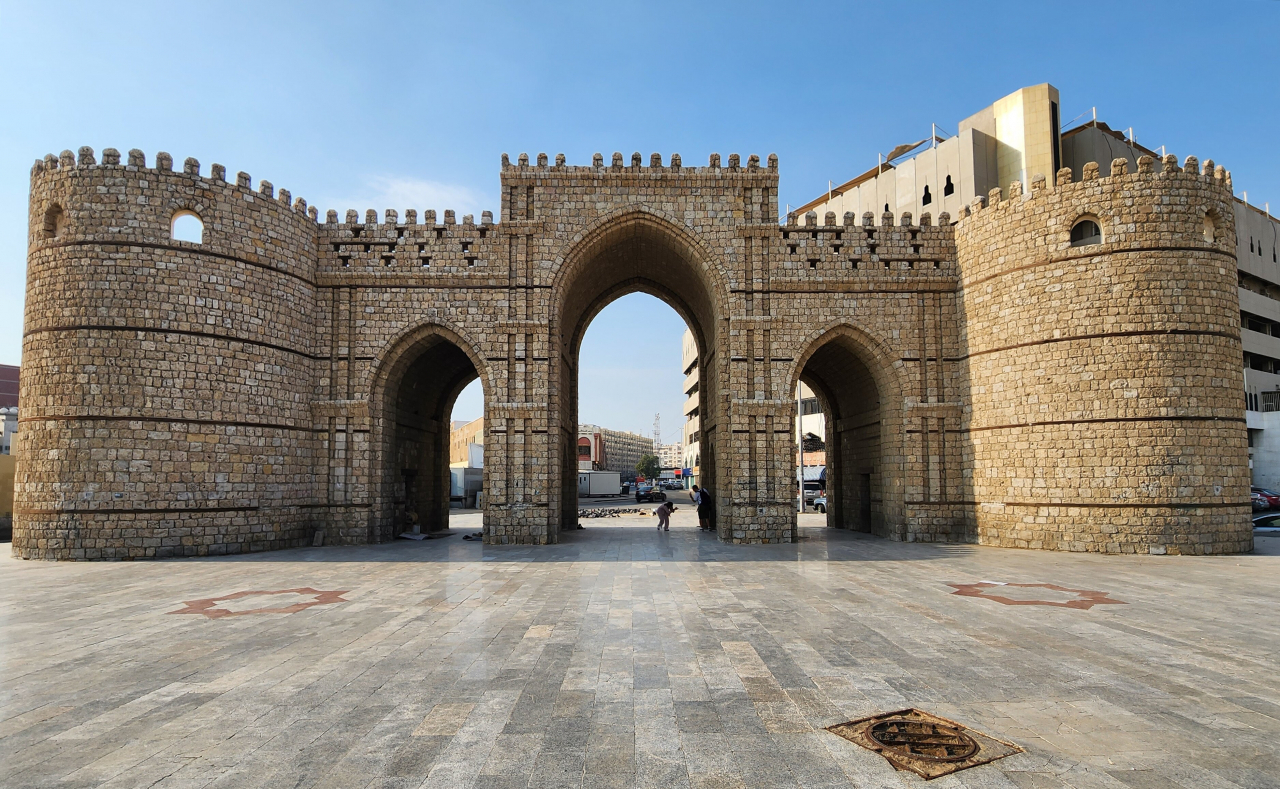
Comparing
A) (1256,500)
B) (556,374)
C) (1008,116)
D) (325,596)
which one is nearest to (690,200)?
(556,374)

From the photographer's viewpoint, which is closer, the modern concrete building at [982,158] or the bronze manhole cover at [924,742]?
the bronze manhole cover at [924,742]

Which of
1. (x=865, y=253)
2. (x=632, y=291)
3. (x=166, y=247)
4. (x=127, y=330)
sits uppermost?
(x=632, y=291)

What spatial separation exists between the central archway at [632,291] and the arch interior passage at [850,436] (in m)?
3.94

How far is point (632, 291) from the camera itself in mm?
26172

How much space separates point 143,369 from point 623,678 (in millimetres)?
15682

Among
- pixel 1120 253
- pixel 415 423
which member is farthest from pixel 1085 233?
pixel 415 423

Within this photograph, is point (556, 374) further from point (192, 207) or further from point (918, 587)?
point (918, 587)

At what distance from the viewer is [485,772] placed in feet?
14.5

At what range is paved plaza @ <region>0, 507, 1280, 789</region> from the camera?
179 inches

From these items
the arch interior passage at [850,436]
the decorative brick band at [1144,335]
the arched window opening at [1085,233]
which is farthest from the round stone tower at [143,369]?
the arched window opening at [1085,233]

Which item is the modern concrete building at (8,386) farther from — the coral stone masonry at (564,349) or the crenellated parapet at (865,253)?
the crenellated parapet at (865,253)

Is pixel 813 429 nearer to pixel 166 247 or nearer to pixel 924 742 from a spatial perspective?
pixel 166 247

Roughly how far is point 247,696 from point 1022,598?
34.2 feet

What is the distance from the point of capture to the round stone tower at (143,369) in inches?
629
